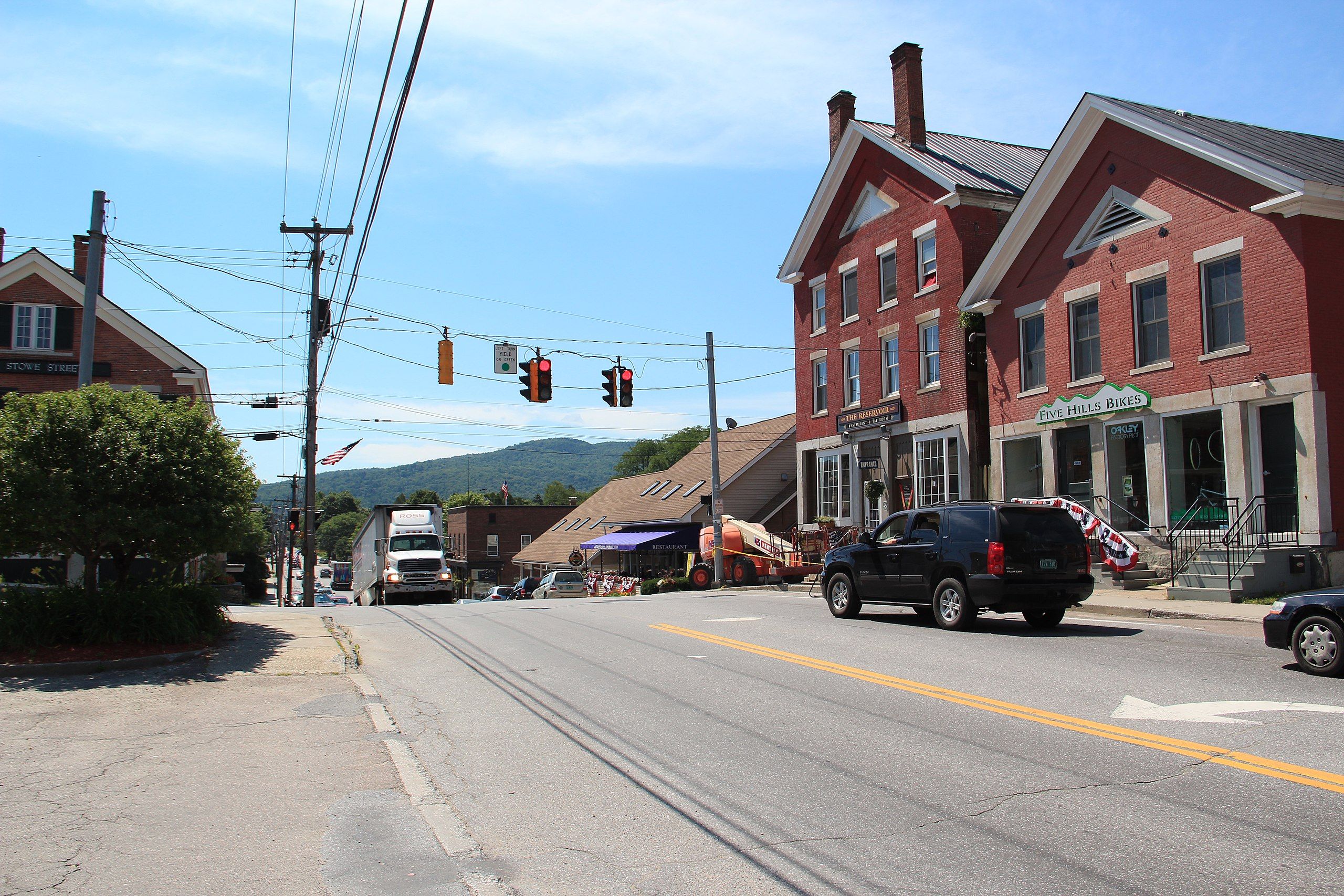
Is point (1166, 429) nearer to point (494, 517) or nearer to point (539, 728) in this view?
point (539, 728)

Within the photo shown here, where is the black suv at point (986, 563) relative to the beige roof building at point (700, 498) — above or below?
below

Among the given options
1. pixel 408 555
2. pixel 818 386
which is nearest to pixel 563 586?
pixel 408 555

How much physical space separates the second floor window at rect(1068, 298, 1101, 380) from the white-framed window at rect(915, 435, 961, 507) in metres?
4.57

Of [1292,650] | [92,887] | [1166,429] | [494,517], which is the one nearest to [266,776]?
[92,887]

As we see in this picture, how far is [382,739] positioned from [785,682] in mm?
4214

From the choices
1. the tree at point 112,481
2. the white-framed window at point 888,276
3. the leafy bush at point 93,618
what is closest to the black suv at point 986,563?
the tree at point 112,481

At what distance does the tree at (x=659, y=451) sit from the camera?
11631cm

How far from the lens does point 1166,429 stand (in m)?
21.4

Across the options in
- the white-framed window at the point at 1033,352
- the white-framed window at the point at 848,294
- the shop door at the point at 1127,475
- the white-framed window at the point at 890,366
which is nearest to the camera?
the shop door at the point at 1127,475

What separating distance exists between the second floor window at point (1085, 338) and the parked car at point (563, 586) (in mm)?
22248

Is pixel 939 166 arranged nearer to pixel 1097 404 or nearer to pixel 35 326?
pixel 1097 404

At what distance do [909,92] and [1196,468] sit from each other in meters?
15.7

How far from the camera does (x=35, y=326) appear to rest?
33375 mm

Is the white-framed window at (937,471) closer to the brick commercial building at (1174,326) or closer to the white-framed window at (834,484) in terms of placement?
the brick commercial building at (1174,326)
